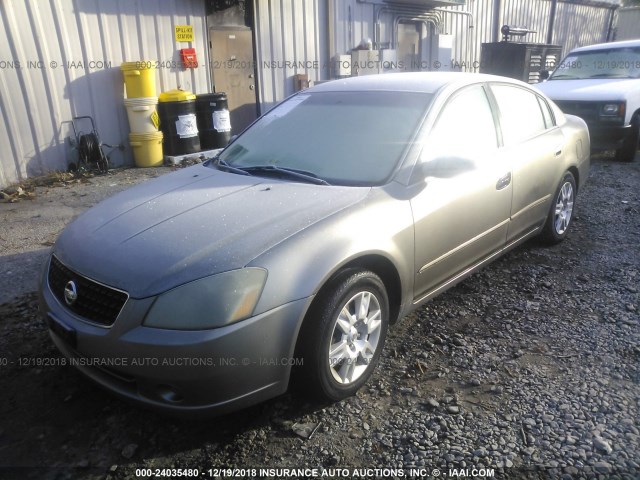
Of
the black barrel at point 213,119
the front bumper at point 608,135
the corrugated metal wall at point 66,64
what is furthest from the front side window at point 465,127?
the corrugated metal wall at point 66,64

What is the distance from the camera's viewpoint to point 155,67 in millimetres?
8031

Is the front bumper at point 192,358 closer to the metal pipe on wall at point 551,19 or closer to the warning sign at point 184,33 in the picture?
the warning sign at point 184,33

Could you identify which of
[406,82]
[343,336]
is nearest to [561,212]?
[406,82]

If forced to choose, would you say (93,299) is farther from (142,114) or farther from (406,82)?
(142,114)

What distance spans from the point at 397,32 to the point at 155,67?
6393 mm

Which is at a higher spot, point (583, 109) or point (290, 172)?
point (290, 172)

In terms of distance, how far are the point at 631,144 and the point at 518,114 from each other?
521 centimetres

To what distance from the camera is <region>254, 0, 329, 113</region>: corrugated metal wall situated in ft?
30.7

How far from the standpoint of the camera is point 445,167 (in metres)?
2.89

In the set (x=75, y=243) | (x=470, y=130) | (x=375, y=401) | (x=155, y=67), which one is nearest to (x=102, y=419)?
(x=75, y=243)

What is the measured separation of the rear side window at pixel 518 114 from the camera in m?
3.67

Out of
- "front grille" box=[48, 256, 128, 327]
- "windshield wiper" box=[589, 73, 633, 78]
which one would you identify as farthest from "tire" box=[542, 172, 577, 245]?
"windshield wiper" box=[589, 73, 633, 78]

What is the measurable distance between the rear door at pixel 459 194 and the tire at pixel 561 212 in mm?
1006

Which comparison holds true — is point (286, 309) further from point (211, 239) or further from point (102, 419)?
point (102, 419)
